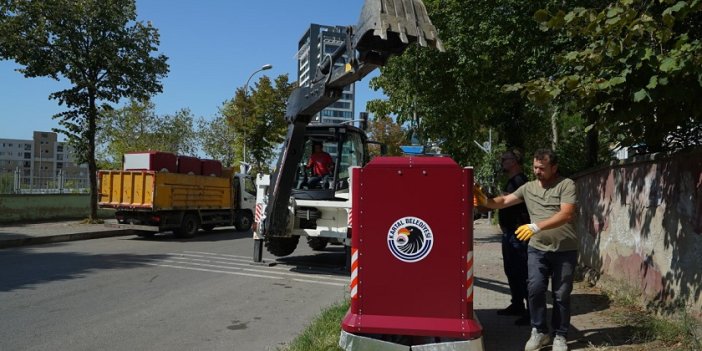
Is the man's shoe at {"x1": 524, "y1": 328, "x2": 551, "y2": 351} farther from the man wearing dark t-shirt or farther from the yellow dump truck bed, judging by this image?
the yellow dump truck bed

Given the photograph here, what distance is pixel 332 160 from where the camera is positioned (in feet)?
37.9

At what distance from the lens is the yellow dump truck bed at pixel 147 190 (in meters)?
16.4

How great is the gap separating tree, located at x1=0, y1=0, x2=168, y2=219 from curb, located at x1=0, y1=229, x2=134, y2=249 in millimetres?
2197

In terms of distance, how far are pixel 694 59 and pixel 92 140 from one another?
61.9 ft

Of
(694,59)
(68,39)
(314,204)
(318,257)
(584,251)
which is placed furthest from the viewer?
(68,39)

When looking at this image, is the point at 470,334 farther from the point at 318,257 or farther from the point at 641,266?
the point at 318,257

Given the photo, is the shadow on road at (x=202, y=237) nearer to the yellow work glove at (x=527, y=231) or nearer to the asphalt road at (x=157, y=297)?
the asphalt road at (x=157, y=297)

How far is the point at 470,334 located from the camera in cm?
460

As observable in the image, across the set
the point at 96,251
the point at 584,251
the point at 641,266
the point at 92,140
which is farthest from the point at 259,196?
the point at 92,140

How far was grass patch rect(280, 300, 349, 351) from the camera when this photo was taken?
17.3ft

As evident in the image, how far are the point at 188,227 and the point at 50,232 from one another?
3.91 metres

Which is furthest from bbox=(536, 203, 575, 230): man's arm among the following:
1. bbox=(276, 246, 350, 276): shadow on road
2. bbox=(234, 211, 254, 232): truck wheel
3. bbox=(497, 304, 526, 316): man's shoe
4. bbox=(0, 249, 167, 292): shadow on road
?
bbox=(234, 211, 254, 232): truck wheel

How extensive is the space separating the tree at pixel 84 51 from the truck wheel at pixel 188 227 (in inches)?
156

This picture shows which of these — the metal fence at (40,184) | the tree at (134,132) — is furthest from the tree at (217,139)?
the metal fence at (40,184)
